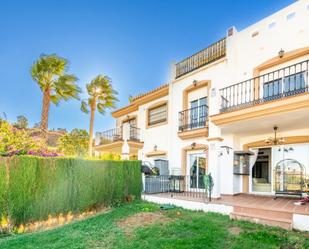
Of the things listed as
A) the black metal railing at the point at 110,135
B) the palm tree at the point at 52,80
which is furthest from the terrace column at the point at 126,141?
the palm tree at the point at 52,80

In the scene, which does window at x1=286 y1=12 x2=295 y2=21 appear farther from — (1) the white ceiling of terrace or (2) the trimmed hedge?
(2) the trimmed hedge

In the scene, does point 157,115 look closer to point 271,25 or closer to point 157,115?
point 157,115

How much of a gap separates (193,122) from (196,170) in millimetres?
2861

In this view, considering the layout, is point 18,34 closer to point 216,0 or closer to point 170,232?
point 216,0

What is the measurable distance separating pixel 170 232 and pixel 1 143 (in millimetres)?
7544

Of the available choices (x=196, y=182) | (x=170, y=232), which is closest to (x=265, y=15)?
(x=196, y=182)

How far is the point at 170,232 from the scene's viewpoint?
684 cm

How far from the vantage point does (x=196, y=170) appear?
47.0ft

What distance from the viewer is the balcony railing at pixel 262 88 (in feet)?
34.1

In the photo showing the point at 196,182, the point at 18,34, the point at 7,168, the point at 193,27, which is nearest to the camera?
the point at 7,168

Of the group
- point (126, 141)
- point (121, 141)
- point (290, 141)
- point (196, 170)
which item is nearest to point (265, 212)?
point (290, 141)

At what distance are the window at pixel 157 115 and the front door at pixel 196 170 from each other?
358 centimetres

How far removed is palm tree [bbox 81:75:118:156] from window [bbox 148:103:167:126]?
24.7 ft

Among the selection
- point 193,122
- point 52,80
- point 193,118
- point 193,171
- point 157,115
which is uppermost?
point 52,80
